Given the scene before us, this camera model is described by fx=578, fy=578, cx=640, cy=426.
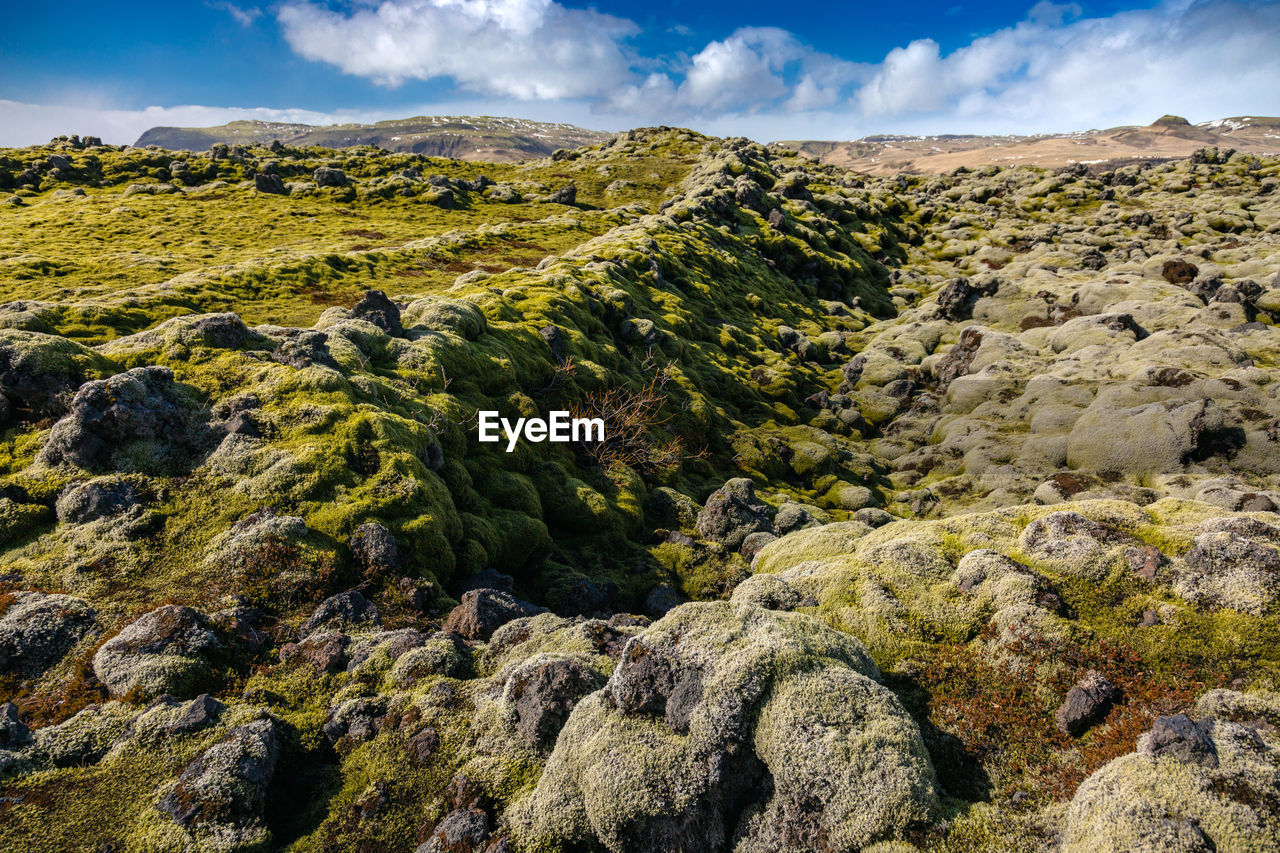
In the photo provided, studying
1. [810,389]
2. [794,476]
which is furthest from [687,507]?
[810,389]

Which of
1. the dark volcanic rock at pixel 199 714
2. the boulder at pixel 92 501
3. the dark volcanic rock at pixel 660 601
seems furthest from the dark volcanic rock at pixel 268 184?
the dark volcanic rock at pixel 199 714

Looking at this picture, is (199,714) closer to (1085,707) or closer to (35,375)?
(35,375)

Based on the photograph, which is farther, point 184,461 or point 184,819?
point 184,461

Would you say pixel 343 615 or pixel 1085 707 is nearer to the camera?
pixel 1085 707

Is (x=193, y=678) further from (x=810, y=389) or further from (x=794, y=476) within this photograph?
(x=810, y=389)

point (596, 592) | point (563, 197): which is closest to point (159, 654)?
point (596, 592)

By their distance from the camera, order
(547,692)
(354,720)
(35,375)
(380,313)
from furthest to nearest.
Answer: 1. (380,313)
2. (35,375)
3. (354,720)
4. (547,692)

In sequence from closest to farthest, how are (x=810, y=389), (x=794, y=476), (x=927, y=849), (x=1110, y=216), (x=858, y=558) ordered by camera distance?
1. (x=927, y=849)
2. (x=858, y=558)
3. (x=794, y=476)
4. (x=810, y=389)
5. (x=1110, y=216)

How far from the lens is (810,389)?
42.9 meters

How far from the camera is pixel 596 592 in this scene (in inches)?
647

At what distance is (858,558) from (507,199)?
9382 cm

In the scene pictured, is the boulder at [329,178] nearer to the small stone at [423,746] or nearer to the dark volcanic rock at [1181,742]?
the small stone at [423,746]

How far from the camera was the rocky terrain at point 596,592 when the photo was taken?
25.4 ft

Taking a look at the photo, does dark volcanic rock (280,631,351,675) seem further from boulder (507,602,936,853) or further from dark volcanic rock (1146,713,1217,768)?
dark volcanic rock (1146,713,1217,768)
